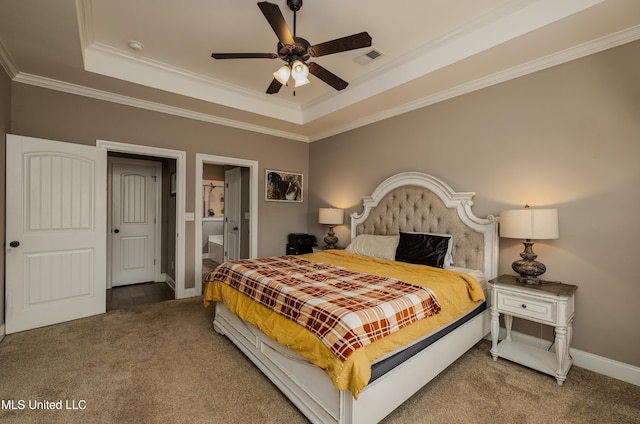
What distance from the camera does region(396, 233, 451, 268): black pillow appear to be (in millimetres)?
3006

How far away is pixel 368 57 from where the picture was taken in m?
3.14

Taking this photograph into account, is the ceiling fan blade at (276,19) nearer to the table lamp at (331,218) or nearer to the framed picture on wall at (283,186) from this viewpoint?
the table lamp at (331,218)

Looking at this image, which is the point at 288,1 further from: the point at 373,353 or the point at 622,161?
the point at 622,161

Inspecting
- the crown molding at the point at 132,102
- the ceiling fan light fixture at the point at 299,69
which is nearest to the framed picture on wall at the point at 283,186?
the crown molding at the point at 132,102

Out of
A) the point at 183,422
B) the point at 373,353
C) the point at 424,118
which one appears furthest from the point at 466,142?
the point at 183,422

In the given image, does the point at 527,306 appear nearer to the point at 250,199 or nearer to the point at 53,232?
the point at 250,199

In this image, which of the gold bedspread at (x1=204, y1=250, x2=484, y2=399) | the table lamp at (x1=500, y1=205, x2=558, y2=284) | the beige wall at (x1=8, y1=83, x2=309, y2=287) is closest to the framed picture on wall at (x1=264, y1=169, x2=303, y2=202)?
the beige wall at (x1=8, y1=83, x2=309, y2=287)

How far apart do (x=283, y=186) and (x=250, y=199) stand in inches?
25.7

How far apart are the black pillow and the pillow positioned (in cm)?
11

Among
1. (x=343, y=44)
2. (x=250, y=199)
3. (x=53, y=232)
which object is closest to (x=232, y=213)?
(x=250, y=199)

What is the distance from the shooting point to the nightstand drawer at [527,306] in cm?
223

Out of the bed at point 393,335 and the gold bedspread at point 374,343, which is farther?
the bed at point 393,335

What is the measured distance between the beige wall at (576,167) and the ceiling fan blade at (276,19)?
2194mm

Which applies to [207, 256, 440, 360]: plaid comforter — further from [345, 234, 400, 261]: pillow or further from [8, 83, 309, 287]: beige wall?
[8, 83, 309, 287]: beige wall
